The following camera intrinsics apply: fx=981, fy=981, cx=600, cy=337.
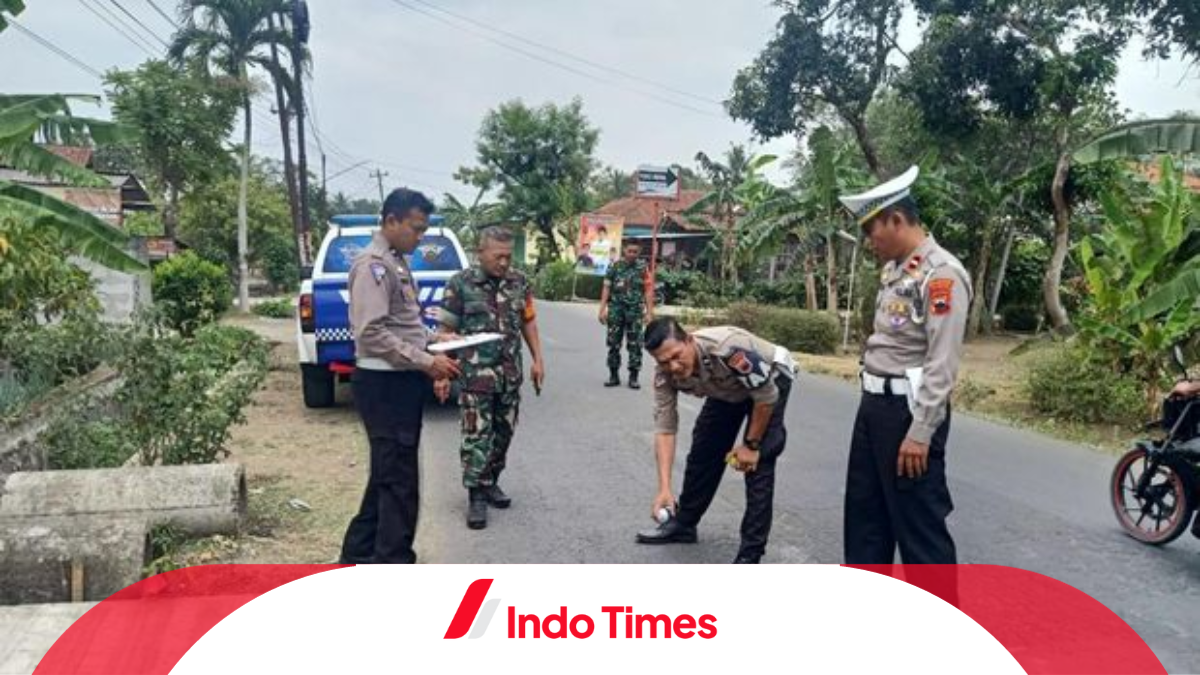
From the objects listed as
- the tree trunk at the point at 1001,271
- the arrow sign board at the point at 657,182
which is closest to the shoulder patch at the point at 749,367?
the arrow sign board at the point at 657,182

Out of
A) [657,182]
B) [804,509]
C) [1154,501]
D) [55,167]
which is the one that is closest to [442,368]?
[804,509]

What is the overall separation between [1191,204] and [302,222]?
18715 millimetres

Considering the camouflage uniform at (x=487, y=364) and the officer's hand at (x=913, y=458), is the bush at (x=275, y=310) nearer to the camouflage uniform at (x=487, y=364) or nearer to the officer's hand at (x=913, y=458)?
the camouflage uniform at (x=487, y=364)

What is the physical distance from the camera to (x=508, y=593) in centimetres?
158

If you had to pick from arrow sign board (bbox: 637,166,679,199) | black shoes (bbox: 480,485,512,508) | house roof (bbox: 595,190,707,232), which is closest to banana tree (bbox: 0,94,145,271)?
black shoes (bbox: 480,485,512,508)

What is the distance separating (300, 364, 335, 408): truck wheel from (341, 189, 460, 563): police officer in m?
5.15

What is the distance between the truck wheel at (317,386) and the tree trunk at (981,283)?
12.8 meters

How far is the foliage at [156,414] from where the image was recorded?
562cm

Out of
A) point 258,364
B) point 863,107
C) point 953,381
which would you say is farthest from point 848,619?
point 863,107

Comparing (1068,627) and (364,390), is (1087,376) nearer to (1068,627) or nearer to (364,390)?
(1068,627)

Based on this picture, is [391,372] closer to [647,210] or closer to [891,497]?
[891,497]

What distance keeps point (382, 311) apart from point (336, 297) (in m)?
4.63

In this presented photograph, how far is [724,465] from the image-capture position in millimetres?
4965

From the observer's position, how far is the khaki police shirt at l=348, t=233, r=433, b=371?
4.30m
